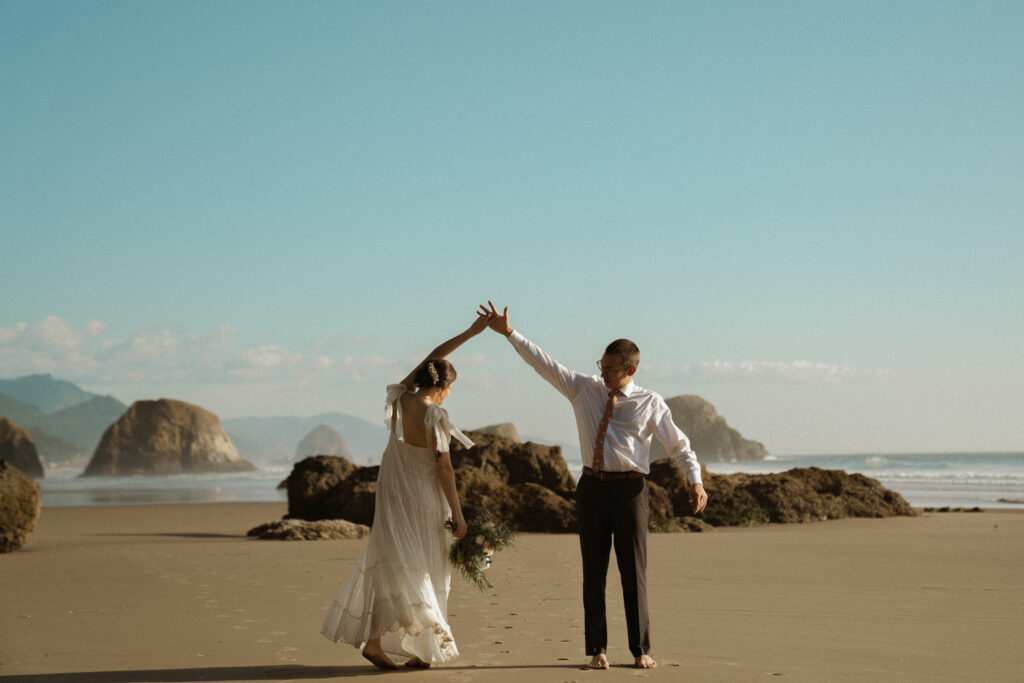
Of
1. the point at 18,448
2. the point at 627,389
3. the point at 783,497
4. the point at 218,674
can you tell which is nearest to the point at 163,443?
the point at 18,448

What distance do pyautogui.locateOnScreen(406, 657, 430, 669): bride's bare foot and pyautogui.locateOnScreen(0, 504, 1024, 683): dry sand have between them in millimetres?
102

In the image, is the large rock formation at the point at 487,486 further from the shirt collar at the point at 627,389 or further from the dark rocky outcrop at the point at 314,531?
the shirt collar at the point at 627,389

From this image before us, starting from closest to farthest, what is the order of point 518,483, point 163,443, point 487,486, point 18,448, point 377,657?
point 377,657, point 487,486, point 518,483, point 18,448, point 163,443

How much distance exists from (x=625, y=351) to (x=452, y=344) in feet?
3.72

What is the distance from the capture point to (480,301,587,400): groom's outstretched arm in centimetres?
625

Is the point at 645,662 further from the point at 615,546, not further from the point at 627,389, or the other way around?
the point at 627,389

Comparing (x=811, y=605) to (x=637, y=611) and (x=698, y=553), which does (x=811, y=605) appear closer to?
(x=637, y=611)

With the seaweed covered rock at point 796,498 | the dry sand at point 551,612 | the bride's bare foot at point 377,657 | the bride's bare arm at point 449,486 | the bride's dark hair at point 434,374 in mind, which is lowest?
the dry sand at point 551,612

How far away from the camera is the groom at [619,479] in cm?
591

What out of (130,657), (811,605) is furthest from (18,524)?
(811,605)

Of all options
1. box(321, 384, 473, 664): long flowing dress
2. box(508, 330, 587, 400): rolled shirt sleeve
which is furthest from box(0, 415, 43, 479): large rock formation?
box(508, 330, 587, 400): rolled shirt sleeve

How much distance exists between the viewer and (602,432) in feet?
19.6

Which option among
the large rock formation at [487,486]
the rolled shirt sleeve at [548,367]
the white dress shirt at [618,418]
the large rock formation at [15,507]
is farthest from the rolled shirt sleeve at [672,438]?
the large rock formation at [15,507]

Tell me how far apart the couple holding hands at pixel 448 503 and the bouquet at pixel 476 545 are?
81 millimetres
